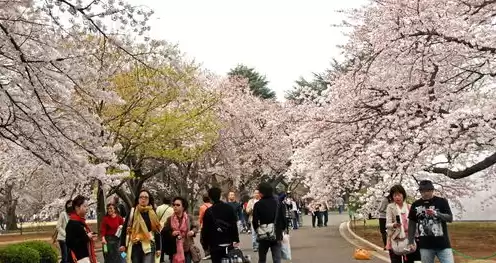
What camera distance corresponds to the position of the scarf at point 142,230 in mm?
8906

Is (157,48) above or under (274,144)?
under

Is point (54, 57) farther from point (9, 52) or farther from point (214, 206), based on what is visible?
point (214, 206)

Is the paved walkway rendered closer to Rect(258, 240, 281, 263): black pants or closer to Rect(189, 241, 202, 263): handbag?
Rect(258, 240, 281, 263): black pants

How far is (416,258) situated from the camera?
8.59m

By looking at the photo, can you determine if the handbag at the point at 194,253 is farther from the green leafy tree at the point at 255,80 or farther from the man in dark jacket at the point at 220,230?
the green leafy tree at the point at 255,80

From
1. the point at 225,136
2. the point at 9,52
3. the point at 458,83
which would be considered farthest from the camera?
the point at 225,136

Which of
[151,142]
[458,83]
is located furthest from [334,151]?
[151,142]

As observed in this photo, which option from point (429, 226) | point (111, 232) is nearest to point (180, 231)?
point (111, 232)

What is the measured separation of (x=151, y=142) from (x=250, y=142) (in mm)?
24629

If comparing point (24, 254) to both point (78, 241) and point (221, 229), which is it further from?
point (221, 229)

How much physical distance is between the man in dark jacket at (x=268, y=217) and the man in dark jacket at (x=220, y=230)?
1005 millimetres

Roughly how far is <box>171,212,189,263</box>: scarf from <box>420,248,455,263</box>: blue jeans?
12.9 ft

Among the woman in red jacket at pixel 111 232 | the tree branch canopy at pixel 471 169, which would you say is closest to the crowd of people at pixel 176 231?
the woman in red jacket at pixel 111 232

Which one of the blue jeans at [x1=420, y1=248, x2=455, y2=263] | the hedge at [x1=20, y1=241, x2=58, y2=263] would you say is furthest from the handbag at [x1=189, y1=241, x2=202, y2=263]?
the hedge at [x1=20, y1=241, x2=58, y2=263]
